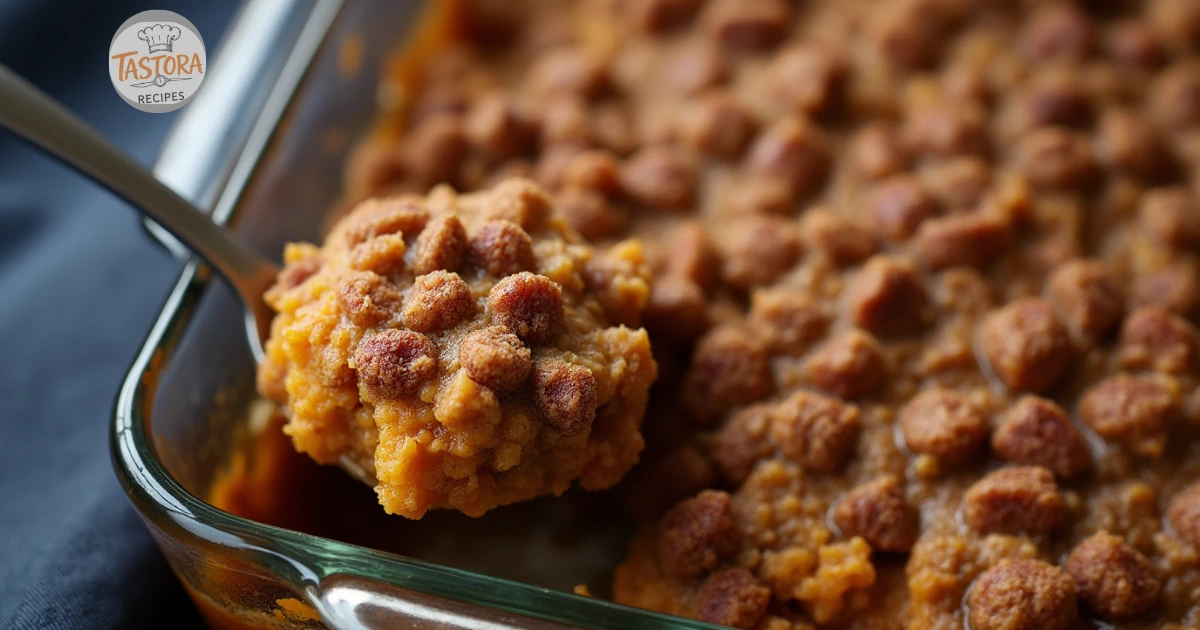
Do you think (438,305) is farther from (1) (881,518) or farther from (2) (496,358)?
(1) (881,518)

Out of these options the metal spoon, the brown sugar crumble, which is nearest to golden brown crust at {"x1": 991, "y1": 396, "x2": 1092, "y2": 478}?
the brown sugar crumble

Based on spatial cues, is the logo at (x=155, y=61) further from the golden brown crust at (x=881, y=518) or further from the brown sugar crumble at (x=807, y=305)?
the golden brown crust at (x=881, y=518)

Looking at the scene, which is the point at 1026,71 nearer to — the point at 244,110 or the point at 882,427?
the point at 882,427

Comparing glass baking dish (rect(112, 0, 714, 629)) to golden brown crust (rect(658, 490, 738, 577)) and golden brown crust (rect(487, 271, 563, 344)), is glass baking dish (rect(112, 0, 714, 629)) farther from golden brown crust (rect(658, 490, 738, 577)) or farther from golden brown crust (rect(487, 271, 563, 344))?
golden brown crust (rect(487, 271, 563, 344))

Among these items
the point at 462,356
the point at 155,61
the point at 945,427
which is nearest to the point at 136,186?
the point at 155,61

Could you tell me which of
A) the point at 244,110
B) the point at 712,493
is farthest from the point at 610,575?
the point at 244,110
